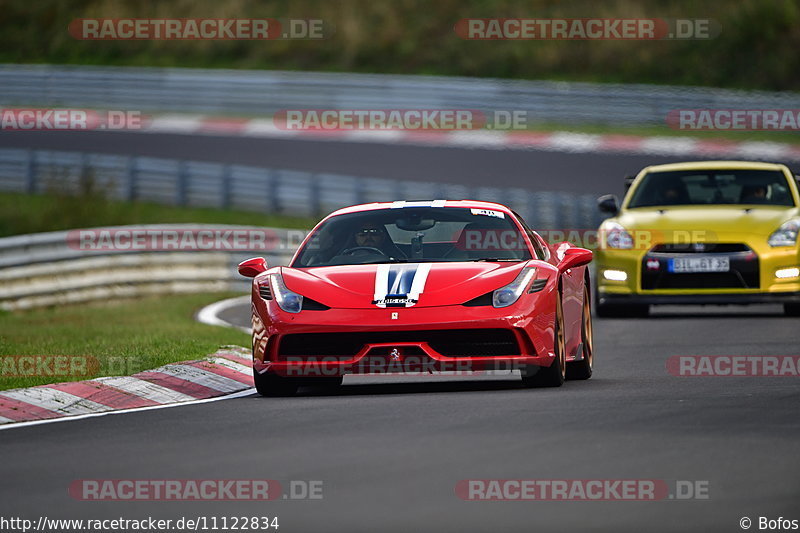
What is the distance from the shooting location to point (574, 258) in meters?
11.5

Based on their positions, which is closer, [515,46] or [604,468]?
[604,468]

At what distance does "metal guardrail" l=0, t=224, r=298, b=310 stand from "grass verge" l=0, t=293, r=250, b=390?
0.18m

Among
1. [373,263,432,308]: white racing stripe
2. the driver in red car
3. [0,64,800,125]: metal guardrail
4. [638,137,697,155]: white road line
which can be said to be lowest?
[373,263,432,308]: white racing stripe

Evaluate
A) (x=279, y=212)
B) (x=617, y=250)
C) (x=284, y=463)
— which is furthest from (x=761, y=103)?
(x=284, y=463)

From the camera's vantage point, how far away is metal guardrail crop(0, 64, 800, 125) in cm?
3559

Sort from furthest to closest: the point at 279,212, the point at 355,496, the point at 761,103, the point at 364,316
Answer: the point at 761,103
the point at 279,212
the point at 364,316
the point at 355,496

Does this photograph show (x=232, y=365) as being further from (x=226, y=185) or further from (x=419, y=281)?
(x=226, y=185)

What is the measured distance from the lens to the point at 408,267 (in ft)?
35.3

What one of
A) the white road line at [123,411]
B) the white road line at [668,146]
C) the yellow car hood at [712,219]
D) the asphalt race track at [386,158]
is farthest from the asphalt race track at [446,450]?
the white road line at [668,146]

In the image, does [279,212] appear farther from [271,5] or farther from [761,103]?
[271,5]

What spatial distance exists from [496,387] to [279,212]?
18.7 m

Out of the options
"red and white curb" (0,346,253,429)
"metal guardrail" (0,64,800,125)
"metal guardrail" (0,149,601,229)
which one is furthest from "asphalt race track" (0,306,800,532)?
"metal guardrail" (0,64,800,125)

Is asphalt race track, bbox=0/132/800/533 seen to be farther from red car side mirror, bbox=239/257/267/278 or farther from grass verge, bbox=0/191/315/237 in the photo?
grass verge, bbox=0/191/315/237

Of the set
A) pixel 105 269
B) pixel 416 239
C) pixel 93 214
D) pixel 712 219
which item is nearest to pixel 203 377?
pixel 416 239
